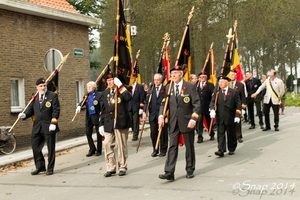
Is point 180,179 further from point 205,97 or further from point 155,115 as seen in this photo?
point 205,97

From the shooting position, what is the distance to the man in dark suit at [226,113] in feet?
34.3

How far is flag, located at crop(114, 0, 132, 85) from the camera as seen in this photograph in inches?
364

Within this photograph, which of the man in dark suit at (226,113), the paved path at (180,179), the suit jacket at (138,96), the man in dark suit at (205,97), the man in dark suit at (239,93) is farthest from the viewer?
the suit jacket at (138,96)

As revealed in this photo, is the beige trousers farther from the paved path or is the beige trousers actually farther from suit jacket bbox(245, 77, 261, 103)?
suit jacket bbox(245, 77, 261, 103)

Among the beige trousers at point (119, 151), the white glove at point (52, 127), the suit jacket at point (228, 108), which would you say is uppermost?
the suit jacket at point (228, 108)

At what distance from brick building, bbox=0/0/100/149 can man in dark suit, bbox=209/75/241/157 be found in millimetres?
7437

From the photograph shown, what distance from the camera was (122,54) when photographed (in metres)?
9.40

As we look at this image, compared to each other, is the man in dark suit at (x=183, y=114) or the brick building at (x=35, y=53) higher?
the brick building at (x=35, y=53)

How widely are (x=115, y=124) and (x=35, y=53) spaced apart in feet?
27.1

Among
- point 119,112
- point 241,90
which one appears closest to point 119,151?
point 119,112

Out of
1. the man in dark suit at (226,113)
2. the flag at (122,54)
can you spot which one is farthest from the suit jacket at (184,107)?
the man in dark suit at (226,113)

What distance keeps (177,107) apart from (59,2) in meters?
11.6

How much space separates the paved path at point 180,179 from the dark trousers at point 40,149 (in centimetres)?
32

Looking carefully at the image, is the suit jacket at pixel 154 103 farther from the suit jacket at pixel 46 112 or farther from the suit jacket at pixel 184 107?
the suit jacket at pixel 184 107
